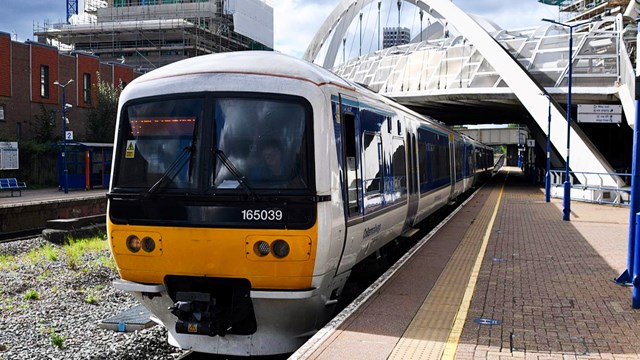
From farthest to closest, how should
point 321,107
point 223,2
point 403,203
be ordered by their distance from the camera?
Result: 1. point 223,2
2. point 403,203
3. point 321,107

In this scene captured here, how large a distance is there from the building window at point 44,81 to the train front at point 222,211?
38153 millimetres

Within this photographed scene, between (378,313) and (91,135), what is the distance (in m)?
37.7

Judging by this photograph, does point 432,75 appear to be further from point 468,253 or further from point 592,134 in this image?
point 468,253

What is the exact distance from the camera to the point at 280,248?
5.88 metres

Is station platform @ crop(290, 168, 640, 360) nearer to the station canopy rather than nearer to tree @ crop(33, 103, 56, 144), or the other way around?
tree @ crop(33, 103, 56, 144)

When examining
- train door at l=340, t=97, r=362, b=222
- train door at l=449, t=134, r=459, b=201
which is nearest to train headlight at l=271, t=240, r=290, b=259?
train door at l=340, t=97, r=362, b=222

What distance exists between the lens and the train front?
588 cm

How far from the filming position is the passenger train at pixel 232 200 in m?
5.89

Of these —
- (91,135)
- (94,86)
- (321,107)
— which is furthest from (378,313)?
(94,86)

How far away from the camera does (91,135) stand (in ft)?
133

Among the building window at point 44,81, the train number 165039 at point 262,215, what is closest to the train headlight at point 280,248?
the train number 165039 at point 262,215

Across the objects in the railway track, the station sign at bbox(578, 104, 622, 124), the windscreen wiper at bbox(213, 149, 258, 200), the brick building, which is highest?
the brick building

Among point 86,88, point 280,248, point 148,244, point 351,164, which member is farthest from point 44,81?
point 280,248

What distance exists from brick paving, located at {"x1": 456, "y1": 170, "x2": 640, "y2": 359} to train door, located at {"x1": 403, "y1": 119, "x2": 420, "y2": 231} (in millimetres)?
1553
